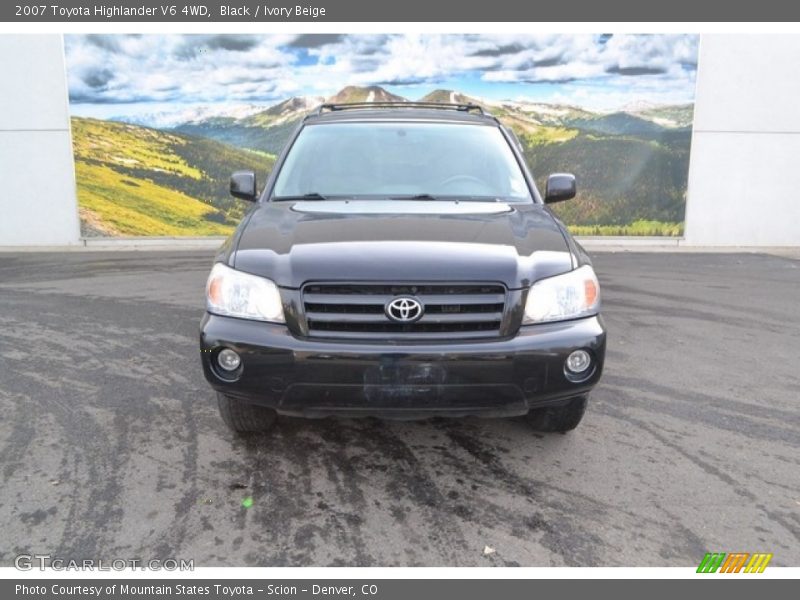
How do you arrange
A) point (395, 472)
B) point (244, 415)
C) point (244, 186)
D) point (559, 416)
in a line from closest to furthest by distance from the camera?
point (395, 472) < point (244, 415) < point (559, 416) < point (244, 186)

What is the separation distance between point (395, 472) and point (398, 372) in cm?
71

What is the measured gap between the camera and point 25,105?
10.6 meters

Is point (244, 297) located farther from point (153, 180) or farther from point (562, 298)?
point (153, 180)

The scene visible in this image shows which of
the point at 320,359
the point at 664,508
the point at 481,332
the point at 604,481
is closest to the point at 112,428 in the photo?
the point at 320,359

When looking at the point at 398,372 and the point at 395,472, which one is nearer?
the point at 398,372

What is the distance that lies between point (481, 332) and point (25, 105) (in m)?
10.9

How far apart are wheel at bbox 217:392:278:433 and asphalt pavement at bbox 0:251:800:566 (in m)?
0.09

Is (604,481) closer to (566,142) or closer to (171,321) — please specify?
(171,321)

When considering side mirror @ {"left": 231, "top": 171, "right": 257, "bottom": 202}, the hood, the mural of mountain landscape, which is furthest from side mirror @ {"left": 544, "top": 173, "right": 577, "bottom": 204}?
the mural of mountain landscape

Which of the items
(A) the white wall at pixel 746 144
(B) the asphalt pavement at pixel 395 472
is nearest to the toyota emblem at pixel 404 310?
(B) the asphalt pavement at pixel 395 472

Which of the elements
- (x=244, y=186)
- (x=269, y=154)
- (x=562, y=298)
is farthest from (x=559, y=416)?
(x=269, y=154)

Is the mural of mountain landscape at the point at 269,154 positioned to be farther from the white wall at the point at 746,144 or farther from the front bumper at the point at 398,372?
the front bumper at the point at 398,372

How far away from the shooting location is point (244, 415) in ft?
11.1

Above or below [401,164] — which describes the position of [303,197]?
below
